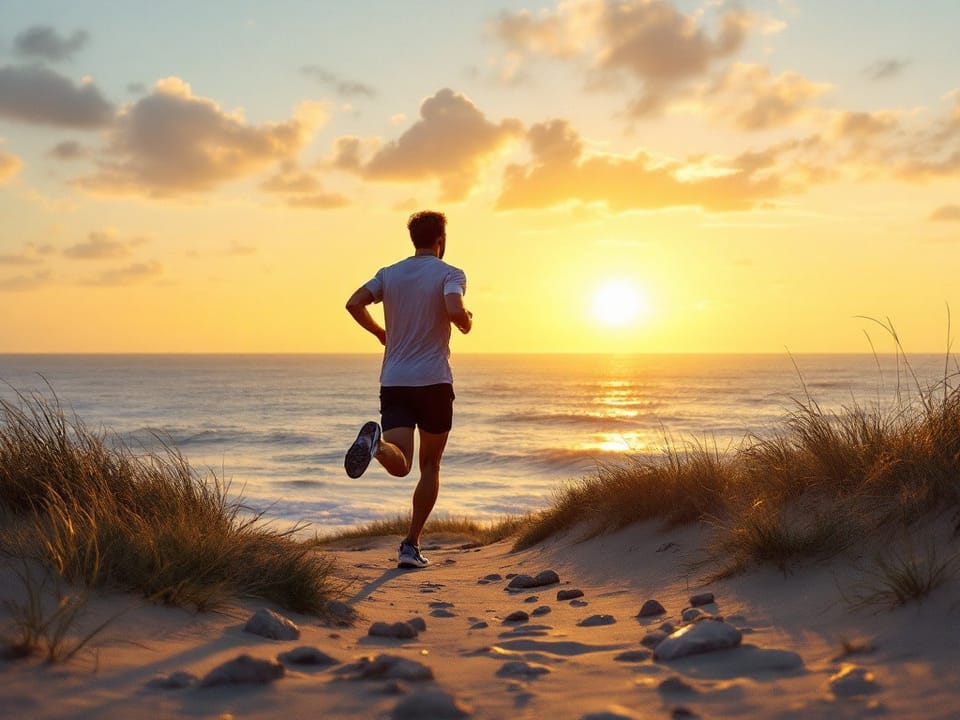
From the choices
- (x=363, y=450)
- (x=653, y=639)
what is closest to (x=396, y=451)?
(x=363, y=450)

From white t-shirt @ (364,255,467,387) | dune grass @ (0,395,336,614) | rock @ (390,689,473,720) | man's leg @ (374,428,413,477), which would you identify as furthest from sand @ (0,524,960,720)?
white t-shirt @ (364,255,467,387)

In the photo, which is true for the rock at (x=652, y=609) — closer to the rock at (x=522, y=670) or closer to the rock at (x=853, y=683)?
the rock at (x=522, y=670)

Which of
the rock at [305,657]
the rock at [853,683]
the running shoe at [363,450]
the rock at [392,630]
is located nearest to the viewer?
the rock at [853,683]

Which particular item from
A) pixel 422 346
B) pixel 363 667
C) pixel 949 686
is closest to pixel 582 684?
pixel 363 667

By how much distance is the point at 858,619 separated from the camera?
A: 133 inches

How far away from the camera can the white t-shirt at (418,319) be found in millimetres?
5988

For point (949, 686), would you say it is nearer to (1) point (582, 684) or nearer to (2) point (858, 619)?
(2) point (858, 619)

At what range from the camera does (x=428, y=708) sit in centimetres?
248

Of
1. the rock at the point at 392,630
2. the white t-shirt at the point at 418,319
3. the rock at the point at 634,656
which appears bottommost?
the rock at the point at 392,630

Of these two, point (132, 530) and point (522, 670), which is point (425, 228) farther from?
point (522, 670)

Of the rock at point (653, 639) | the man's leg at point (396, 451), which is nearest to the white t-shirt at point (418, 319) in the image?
the man's leg at point (396, 451)

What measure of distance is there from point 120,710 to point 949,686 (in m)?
2.43

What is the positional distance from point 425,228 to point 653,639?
142 inches

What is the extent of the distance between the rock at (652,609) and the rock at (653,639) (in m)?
0.65
